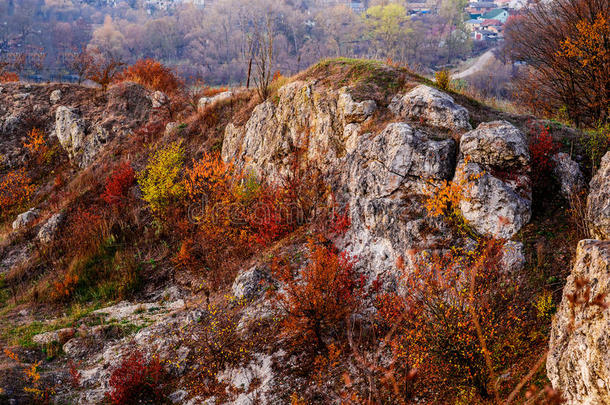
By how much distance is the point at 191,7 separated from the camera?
422ft

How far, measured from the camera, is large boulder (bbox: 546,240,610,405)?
12.0ft

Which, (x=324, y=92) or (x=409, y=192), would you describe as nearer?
(x=409, y=192)

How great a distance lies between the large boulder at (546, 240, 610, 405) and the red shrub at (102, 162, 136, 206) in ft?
55.2

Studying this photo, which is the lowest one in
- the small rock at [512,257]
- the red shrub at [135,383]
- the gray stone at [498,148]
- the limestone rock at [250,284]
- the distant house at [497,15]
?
the red shrub at [135,383]

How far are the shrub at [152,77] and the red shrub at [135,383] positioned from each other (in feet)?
69.0

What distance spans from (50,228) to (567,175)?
1925cm

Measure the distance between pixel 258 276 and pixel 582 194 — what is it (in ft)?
27.7

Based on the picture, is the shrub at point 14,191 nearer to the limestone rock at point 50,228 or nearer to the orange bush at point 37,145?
the orange bush at point 37,145

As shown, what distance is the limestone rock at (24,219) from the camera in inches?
656

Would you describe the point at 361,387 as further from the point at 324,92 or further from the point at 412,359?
the point at 324,92

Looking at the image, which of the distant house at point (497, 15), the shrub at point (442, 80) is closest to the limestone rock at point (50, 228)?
the shrub at point (442, 80)

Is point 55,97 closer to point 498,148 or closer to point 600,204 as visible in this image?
point 498,148

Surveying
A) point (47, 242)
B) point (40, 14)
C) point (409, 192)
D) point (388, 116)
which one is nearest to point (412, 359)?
point (409, 192)

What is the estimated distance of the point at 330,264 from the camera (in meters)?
8.09
